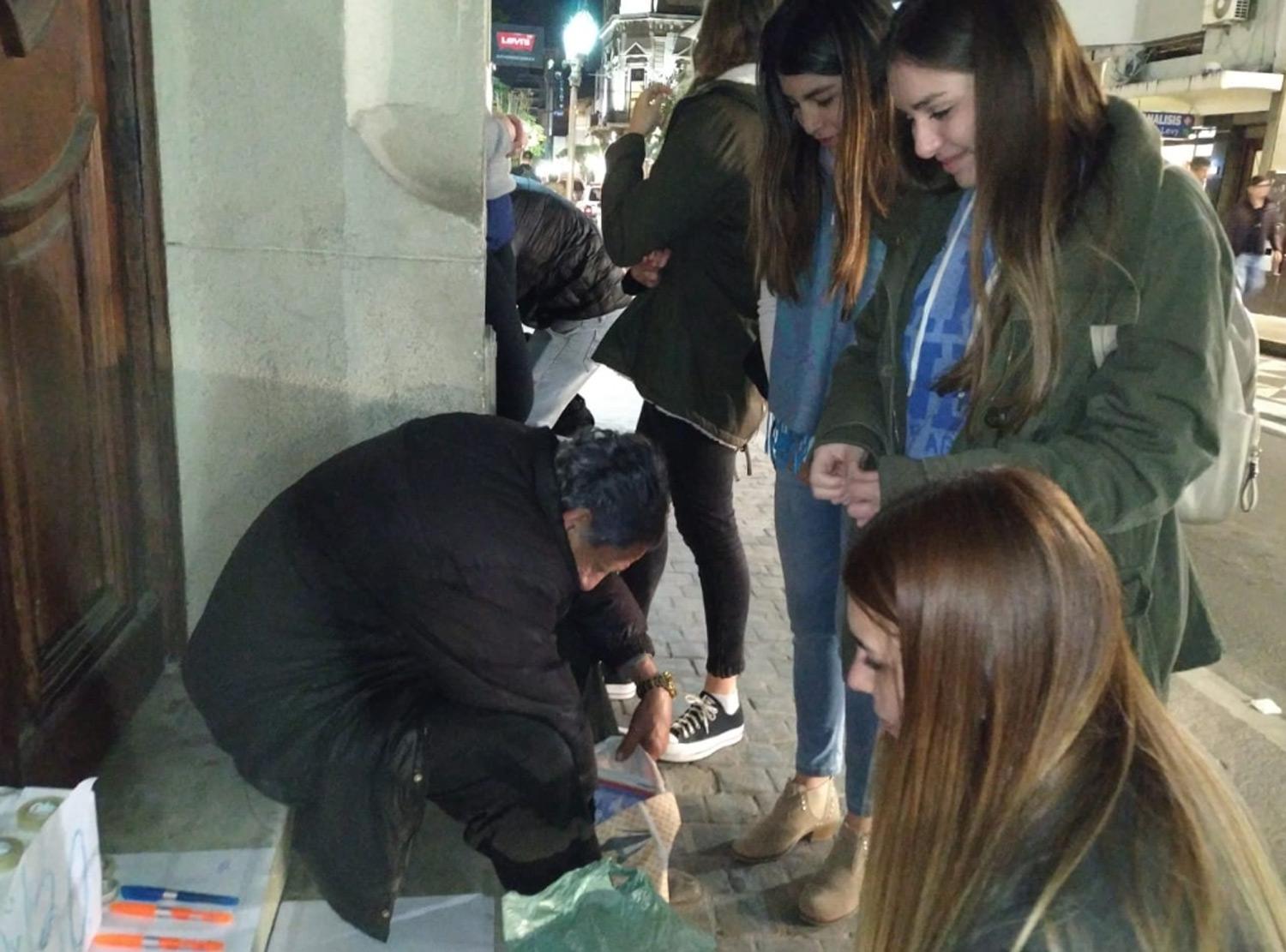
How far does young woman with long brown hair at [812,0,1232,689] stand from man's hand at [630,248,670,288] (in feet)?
3.72

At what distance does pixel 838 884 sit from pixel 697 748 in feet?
2.41

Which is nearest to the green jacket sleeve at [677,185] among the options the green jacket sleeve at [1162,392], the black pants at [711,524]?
the black pants at [711,524]

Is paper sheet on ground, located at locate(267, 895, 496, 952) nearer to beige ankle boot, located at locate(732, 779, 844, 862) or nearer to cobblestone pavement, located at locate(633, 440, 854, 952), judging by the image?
cobblestone pavement, located at locate(633, 440, 854, 952)

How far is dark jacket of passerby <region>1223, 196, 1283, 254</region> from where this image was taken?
563 inches

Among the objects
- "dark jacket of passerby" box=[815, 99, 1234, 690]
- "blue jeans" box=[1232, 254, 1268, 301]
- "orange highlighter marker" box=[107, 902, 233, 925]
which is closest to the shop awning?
"blue jeans" box=[1232, 254, 1268, 301]

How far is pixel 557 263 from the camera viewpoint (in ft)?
12.3

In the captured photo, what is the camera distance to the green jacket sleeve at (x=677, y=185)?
2.60 meters

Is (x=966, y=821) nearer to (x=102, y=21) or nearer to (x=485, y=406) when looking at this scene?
(x=485, y=406)

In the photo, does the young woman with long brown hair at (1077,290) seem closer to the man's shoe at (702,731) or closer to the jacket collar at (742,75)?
the jacket collar at (742,75)

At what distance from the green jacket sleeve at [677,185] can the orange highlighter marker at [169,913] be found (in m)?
1.71

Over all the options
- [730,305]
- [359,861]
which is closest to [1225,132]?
[730,305]

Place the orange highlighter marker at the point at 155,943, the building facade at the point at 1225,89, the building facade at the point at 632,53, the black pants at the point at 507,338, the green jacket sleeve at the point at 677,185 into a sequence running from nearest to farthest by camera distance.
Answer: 1. the orange highlighter marker at the point at 155,943
2. the green jacket sleeve at the point at 677,185
3. the black pants at the point at 507,338
4. the building facade at the point at 1225,89
5. the building facade at the point at 632,53

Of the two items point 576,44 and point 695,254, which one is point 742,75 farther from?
point 576,44

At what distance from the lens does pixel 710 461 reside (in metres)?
2.92
